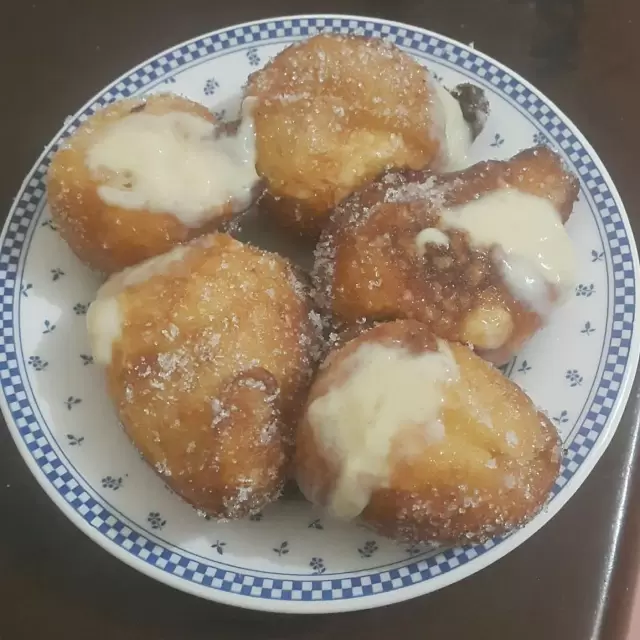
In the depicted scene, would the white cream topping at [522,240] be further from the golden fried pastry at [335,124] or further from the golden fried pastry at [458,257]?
the golden fried pastry at [335,124]

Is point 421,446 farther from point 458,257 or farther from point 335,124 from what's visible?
point 335,124

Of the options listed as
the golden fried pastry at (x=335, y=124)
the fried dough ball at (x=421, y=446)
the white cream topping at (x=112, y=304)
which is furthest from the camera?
the golden fried pastry at (x=335, y=124)

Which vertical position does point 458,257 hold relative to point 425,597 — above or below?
above

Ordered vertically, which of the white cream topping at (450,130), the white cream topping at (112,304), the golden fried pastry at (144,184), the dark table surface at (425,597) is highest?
the white cream topping at (450,130)

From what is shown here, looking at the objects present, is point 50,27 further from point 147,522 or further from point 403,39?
point 147,522

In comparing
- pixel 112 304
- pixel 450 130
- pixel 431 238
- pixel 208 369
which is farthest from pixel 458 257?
pixel 112 304

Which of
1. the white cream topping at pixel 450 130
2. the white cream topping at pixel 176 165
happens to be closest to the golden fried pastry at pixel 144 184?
the white cream topping at pixel 176 165

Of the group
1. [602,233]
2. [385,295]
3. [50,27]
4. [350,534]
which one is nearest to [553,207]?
[602,233]
